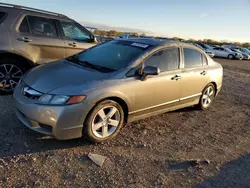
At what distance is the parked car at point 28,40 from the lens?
511 centimetres

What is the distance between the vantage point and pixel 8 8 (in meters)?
5.18

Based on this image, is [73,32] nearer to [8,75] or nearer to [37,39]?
[37,39]

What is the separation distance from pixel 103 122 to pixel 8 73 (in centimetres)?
272

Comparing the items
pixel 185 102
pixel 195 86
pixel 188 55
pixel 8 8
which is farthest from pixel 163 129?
pixel 8 8

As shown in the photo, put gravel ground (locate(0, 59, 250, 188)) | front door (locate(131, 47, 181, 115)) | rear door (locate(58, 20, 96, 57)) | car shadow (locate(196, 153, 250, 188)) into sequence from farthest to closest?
rear door (locate(58, 20, 96, 57))
front door (locate(131, 47, 181, 115))
car shadow (locate(196, 153, 250, 188))
gravel ground (locate(0, 59, 250, 188))

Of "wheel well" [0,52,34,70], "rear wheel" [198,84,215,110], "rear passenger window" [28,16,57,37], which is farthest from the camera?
"rear wheel" [198,84,215,110]

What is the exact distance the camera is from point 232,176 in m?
3.30

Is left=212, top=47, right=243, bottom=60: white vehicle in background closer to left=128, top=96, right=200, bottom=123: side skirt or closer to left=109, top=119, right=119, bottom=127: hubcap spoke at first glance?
left=128, top=96, right=200, bottom=123: side skirt

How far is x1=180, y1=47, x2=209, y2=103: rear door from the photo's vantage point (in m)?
4.92

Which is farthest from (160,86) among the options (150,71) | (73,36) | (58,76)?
(73,36)

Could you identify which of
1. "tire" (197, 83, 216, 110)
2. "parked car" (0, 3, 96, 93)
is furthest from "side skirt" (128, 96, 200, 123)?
"parked car" (0, 3, 96, 93)

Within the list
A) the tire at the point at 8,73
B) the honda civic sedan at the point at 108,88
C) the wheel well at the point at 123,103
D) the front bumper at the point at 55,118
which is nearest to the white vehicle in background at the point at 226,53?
the honda civic sedan at the point at 108,88

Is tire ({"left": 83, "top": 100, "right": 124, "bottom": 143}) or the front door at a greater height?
the front door

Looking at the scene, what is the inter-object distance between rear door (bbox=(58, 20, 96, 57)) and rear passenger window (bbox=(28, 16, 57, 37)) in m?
0.22
